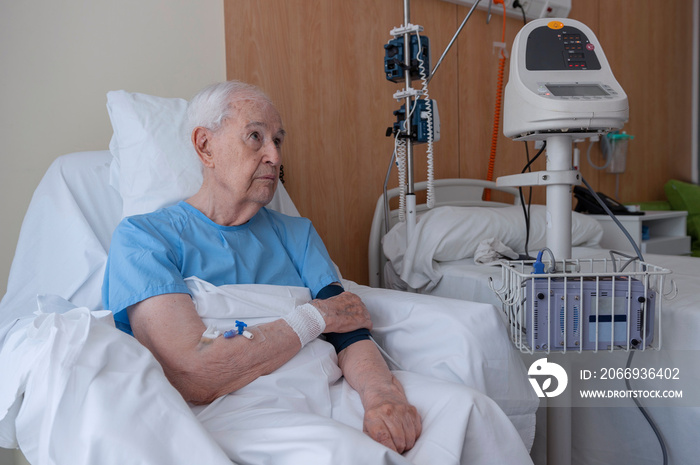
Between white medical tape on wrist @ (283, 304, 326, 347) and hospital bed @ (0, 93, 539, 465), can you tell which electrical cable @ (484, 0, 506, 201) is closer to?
hospital bed @ (0, 93, 539, 465)

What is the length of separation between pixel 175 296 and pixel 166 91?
3.09ft

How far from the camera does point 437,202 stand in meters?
2.34

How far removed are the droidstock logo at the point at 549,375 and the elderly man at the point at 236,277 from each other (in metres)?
0.40

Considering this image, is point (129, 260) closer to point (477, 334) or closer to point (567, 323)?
point (477, 334)

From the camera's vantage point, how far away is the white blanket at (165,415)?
0.74 metres

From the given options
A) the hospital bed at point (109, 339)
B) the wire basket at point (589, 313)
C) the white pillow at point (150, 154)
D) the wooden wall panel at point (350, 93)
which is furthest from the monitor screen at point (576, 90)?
the wooden wall panel at point (350, 93)

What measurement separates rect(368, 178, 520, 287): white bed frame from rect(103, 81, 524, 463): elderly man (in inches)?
27.3

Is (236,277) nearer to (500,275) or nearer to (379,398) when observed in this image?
(379,398)

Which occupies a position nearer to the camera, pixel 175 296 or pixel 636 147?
pixel 175 296

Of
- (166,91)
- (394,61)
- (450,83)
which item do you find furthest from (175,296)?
(450,83)

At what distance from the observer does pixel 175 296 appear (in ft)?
3.48

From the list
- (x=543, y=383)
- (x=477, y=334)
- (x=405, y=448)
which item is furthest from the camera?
(x=543, y=383)

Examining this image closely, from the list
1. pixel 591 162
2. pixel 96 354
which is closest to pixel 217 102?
pixel 96 354

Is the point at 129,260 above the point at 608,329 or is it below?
above
